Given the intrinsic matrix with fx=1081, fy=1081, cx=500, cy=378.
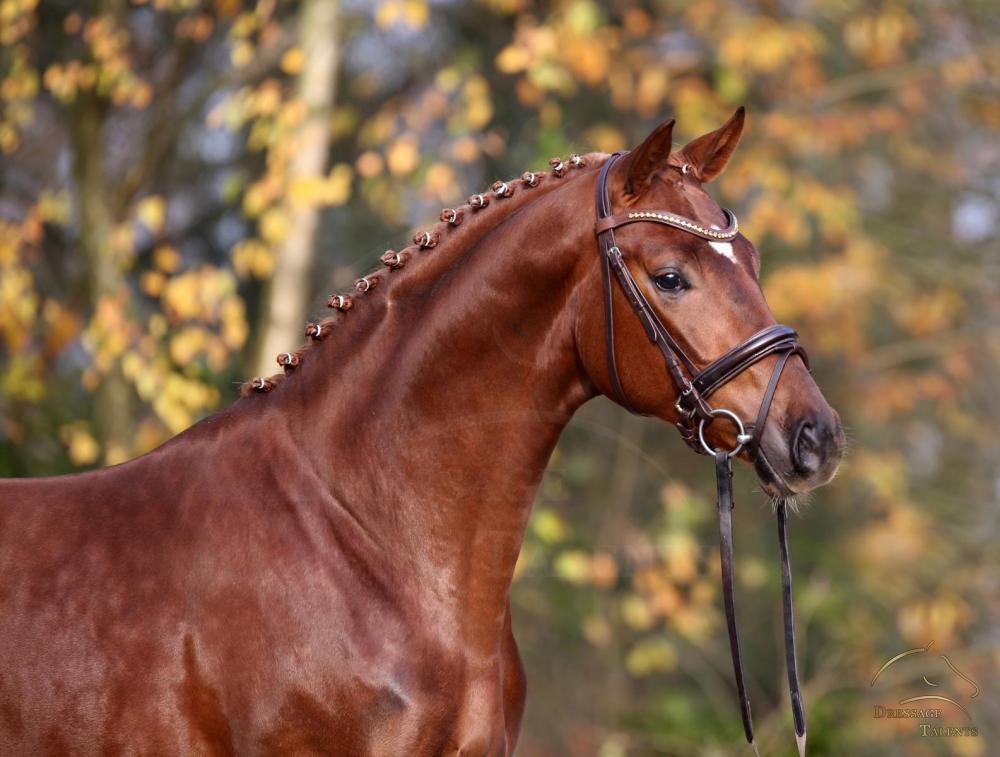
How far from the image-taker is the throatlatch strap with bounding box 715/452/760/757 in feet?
9.21

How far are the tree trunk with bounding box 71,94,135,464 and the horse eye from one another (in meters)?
5.30

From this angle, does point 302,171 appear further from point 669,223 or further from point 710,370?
point 710,370

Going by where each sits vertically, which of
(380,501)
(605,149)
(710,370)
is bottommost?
(710,370)

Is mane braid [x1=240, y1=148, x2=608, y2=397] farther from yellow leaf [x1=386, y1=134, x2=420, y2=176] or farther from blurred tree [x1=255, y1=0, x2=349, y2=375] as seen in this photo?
yellow leaf [x1=386, y1=134, x2=420, y2=176]

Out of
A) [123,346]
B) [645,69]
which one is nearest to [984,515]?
[645,69]

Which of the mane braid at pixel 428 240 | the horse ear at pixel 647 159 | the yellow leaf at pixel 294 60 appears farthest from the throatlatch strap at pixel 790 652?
the yellow leaf at pixel 294 60

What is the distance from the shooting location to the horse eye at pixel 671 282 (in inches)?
109

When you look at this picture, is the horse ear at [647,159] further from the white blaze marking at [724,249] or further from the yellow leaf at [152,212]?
the yellow leaf at [152,212]

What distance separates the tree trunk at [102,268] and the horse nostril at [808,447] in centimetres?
557

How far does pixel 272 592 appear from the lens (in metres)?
2.75

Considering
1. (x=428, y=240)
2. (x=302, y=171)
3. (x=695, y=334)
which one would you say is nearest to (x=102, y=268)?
(x=302, y=171)

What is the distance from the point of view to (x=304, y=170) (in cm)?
715

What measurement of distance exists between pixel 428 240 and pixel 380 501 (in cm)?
75

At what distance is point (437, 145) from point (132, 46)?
2.41 m
